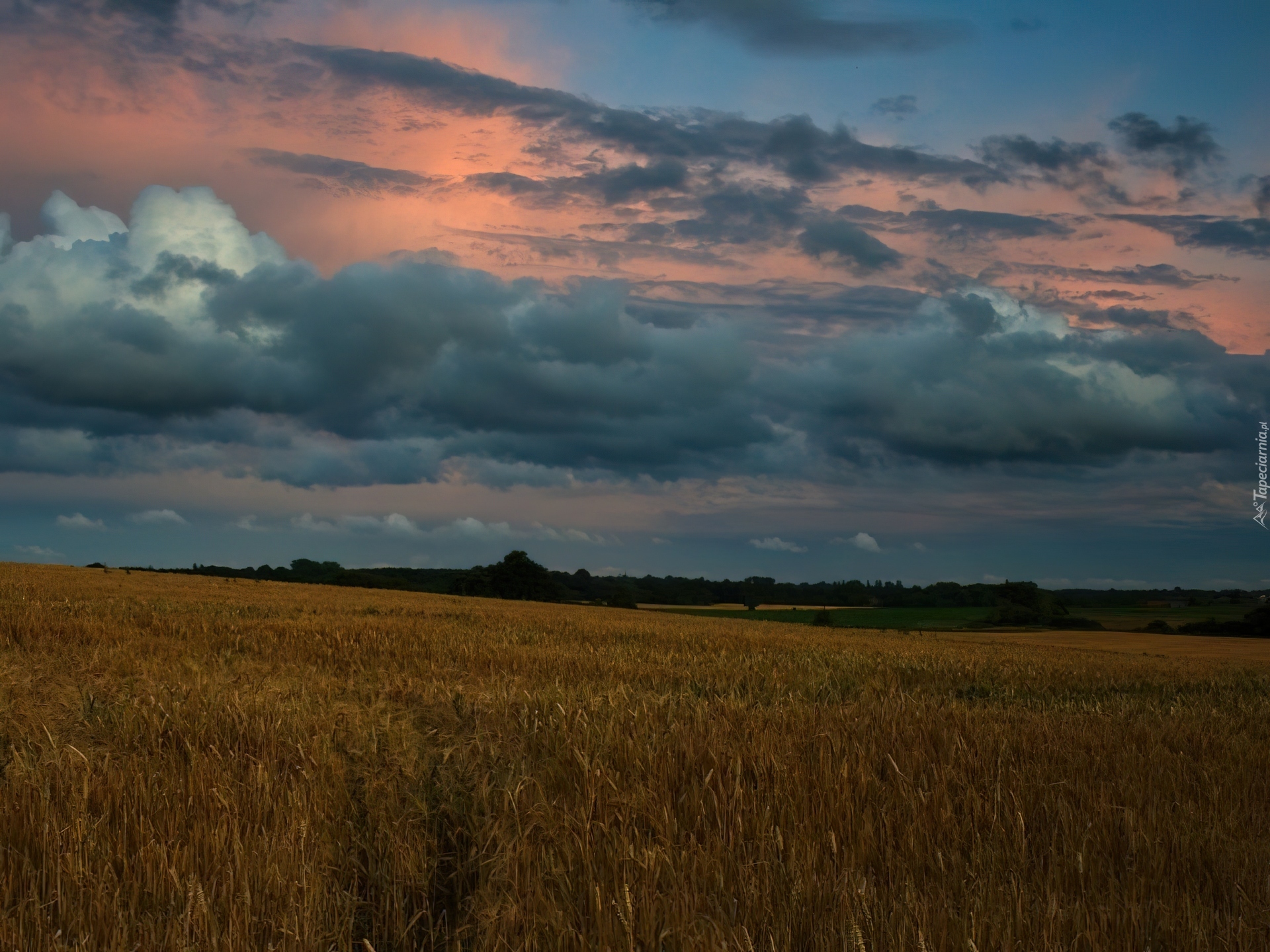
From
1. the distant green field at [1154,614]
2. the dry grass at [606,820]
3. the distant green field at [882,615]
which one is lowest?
the distant green field at [882,615]

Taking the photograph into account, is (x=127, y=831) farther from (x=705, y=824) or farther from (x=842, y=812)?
(x=842, y=812)

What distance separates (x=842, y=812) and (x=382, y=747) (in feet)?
10.3

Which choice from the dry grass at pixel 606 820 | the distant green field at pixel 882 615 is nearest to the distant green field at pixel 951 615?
the distant green field at pixel 882 615

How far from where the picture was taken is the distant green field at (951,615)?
66.1m

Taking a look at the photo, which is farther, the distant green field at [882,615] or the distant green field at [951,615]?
the distant green field at [951,615]

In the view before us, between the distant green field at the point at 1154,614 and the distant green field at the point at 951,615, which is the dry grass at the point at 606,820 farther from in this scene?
the distant green field at the point at 1154,614

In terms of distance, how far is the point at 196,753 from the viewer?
535 centimetres

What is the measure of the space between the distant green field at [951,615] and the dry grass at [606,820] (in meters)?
56.7

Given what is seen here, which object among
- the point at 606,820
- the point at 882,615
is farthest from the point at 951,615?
the point at 606,820

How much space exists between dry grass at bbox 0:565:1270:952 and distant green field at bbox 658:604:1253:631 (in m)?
56.7

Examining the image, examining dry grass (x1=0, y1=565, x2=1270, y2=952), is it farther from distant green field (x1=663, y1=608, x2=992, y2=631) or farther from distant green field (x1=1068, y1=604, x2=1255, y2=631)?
distant green field (x1=1068, y1=604, x2=1255, y2=631)

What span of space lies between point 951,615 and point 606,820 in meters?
78.1

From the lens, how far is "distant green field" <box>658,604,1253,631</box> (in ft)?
217

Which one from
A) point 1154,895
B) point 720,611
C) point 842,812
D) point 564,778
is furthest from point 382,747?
point 720,611
